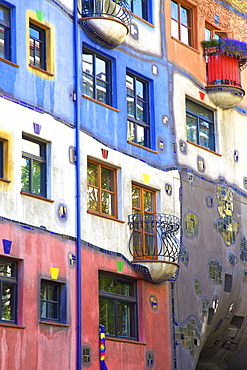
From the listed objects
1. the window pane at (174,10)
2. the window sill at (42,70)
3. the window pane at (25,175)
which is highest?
the window pane at (174,10)

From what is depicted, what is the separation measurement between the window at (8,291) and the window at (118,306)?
267 centimetres

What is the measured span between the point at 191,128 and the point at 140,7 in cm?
348

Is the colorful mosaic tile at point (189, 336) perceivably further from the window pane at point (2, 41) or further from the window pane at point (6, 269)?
the window pane at point (2, 41)

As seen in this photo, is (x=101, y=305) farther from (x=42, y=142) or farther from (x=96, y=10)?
(x=96, y=10)

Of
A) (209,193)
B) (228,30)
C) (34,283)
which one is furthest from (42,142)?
(228,30)

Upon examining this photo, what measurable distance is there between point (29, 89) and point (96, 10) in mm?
3328

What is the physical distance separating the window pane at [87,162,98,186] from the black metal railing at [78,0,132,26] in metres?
3.56

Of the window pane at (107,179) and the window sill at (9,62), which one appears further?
the window pane at (107,179)

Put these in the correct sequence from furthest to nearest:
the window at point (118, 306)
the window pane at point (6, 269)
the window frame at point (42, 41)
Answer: the window at point (118, 306)
the window frame at point (42, 41)
the window pane at point (6, 269)

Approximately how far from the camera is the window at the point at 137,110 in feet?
68.9

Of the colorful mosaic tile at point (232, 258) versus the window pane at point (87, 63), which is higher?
the window pane at point (87, 63)

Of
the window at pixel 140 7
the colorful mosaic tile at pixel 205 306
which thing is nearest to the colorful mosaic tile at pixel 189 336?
the colorful mosaic tile at pixel 205 306

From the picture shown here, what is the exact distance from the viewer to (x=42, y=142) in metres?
18.3

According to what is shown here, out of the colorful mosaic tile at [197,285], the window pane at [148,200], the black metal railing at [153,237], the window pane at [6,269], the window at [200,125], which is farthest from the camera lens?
the window at [200,125]
